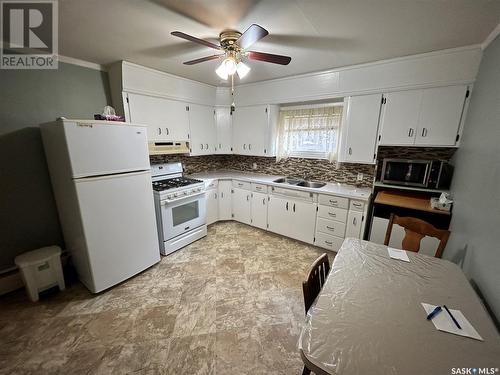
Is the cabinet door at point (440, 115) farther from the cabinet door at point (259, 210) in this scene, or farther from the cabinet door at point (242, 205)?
the cabinet door at point (242, 205)

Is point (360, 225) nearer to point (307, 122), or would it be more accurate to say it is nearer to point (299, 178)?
point (299, 178)

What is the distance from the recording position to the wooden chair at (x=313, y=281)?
3.90 ft

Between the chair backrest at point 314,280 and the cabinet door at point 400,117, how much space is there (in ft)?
6.33

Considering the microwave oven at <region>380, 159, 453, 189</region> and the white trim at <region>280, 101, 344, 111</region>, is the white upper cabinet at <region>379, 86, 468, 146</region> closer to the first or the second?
the microwave oven at <region>380, 159, 453, 189</region>

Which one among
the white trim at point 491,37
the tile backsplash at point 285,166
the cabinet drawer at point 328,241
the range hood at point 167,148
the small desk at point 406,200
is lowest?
the cabinet drawer at point 328,241

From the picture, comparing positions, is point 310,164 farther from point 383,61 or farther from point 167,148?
point 167,148

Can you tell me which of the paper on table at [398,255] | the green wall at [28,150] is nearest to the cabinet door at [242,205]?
the paper on table at [398,255]

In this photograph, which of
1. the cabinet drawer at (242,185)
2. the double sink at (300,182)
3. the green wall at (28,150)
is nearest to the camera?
the green wall at (28,150)

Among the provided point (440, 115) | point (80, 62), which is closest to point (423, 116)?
point (440, 115)

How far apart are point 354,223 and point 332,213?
11.5 inches

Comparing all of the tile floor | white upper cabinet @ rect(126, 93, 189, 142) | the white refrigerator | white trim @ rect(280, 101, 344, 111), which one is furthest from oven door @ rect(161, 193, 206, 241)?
white trim @ rect(280, 101, 344, 111)

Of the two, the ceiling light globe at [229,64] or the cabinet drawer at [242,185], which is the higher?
the ceiling light globe at [229,64]

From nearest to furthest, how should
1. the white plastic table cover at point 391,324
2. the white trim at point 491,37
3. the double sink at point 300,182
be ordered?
1. the white plastic table cover at point 391,324
2. the white trim at point 491,37
3. the double sink at point 300,182

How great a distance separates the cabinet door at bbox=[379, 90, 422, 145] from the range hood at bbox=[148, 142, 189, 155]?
2.81 meters
